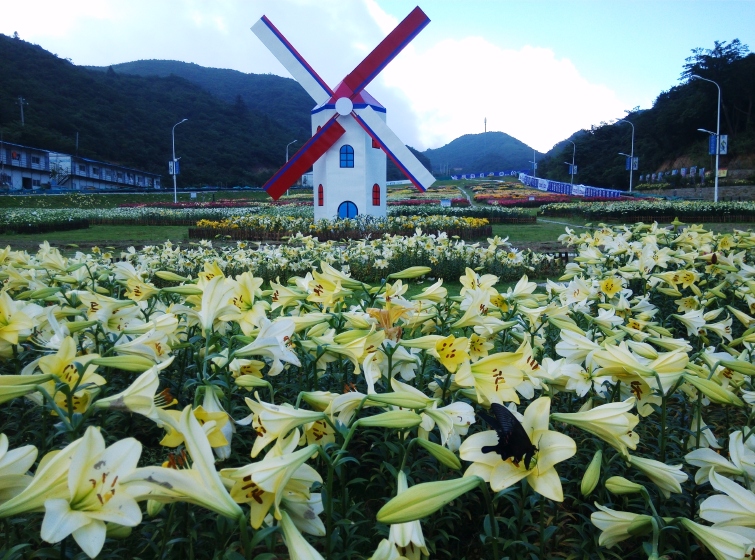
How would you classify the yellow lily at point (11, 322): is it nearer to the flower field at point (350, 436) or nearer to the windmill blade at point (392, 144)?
the flower field at point (350, 436)

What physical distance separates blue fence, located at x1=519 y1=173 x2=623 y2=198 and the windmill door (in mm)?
26577

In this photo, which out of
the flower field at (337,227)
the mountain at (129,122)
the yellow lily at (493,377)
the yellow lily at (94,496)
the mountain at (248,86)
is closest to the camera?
the yellow lily at (94,496)

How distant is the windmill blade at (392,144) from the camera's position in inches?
556

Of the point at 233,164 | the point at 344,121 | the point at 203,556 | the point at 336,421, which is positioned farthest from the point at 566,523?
the point at 233,164

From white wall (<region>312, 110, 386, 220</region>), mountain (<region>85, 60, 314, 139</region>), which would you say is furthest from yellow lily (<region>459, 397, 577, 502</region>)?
mountain (<region>85, 60, 314, 139</region>)

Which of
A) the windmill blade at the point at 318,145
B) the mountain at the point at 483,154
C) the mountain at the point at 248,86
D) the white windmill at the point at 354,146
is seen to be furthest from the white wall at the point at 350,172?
the mountain at the point at 483,154

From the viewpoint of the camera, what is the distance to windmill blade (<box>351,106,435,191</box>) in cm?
1412

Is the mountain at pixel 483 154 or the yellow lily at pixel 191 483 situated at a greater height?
the mountain at pixel 483 154

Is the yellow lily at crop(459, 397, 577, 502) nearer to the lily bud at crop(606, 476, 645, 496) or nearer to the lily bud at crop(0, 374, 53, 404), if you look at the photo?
the lily bud at crop(606, 476, 645, 496)

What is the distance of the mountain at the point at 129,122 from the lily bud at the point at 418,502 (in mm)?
55323

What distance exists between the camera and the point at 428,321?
74.0 inches

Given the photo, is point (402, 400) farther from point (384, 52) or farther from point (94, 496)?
point (384, 52)

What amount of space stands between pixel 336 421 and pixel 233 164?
6473cm

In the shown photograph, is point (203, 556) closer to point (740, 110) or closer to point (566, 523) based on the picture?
point (566, 523)
